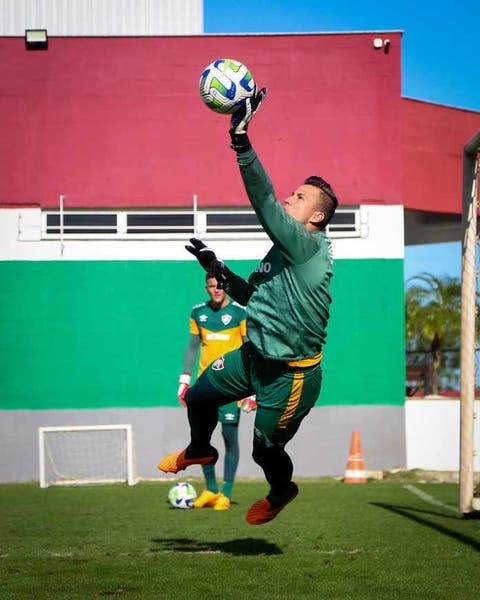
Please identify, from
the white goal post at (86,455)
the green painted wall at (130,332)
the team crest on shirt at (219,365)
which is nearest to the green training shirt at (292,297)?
the team crest on shirt at (219,365)

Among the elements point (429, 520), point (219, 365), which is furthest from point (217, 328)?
point (219, 365)

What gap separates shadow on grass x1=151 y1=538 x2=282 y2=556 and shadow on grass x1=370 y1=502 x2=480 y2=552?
5.13 ft

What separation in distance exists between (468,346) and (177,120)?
31.6 ft

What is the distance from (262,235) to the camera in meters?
18.0

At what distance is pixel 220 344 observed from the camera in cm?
1192

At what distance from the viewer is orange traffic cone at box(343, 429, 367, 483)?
1590cm

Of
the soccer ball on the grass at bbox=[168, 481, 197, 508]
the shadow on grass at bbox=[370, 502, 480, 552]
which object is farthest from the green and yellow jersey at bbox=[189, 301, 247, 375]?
the shadow on grass at bbox=[370, 502, 480, 552]

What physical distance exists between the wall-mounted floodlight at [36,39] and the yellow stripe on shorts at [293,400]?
43.4ft

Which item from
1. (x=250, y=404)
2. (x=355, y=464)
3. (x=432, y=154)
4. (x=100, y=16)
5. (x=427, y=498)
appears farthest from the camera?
(x=100, y=16)

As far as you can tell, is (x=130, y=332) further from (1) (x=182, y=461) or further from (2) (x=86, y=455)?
(1) (x=182, y=461)

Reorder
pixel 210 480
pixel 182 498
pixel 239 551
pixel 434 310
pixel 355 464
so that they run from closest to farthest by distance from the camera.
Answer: pixel 239 551
pixel 182 498
pixel 210 480
pixel 355 464
pixel 434 310

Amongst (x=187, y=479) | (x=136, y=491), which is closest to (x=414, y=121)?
(x=187, y=479)

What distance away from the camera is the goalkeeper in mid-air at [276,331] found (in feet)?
19.4

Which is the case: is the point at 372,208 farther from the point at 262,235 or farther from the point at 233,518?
the point at 233,518
